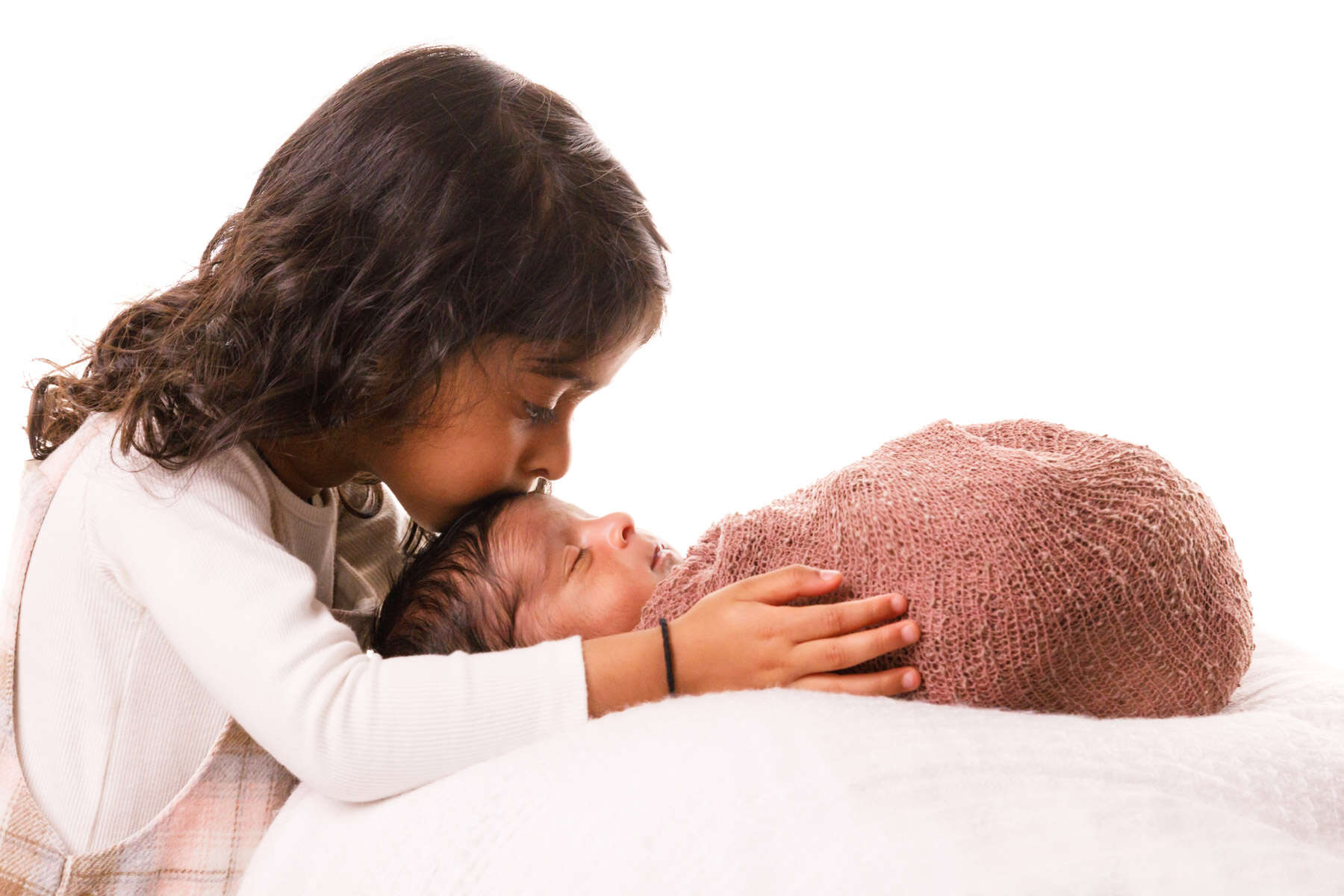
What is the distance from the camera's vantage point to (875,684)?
784 mm

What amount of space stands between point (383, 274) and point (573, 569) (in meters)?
0.32

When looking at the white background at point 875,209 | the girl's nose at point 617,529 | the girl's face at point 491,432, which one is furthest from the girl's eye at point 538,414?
the white background at point 875,209

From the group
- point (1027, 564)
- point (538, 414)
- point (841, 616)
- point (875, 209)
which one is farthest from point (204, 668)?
point (875, 209)

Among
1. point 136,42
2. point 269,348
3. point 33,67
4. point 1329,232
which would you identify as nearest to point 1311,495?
point 1329,232

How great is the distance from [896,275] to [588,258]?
1.11 meters

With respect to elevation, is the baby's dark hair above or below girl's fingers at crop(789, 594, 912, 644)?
below

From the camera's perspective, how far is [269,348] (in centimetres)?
103

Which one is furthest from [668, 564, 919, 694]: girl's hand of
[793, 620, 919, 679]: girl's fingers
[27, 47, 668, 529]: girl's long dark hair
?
[27, 47, 668, 529]: girl's long dark hair

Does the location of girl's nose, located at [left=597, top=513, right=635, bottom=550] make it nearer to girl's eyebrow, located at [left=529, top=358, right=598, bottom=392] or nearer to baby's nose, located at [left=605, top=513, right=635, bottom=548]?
baby's nose, located at [left=605, top=513, right=635, bottom=548]

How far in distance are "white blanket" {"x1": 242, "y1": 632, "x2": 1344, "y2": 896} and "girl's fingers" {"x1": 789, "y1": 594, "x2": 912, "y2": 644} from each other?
0.06 metres

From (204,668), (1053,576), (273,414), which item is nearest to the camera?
(1053,576)

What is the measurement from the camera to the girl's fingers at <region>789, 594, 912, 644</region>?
793 millimetres

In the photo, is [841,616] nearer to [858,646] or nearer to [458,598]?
[858,646]

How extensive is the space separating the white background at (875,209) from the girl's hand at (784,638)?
1.09 meters
